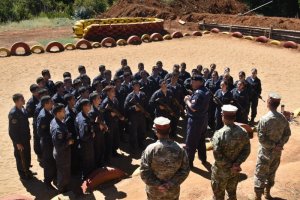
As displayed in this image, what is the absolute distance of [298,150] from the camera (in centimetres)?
955

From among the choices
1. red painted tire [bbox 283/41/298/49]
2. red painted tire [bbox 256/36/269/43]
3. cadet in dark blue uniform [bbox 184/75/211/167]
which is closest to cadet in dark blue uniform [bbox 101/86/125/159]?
cadet in dark blue uniform [bbox 184/75/211/167]

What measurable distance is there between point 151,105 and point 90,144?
9.20 feet

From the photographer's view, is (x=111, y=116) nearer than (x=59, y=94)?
Yes

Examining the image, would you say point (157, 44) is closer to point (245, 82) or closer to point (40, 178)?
point (245, 82)

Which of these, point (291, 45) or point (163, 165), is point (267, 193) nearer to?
point (163, 165)

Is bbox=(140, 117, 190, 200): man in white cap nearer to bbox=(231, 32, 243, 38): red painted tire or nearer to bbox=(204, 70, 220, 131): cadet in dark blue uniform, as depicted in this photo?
bbox=(204, 70, 220, 131): cadet in dark blue uniform

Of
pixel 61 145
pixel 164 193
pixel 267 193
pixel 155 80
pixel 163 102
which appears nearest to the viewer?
pixel 164 193

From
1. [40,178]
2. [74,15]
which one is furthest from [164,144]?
[74,15]

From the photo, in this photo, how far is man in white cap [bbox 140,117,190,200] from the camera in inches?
214

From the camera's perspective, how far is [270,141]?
6891mm

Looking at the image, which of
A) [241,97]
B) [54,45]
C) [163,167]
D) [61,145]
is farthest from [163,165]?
[54,45]

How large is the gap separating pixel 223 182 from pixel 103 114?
433cm

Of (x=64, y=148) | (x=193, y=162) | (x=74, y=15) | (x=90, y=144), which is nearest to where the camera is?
(x=64, y=148)

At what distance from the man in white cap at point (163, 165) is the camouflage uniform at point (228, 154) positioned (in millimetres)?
834
